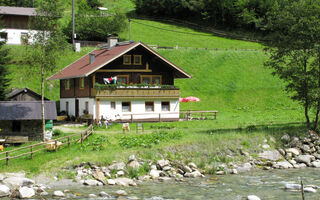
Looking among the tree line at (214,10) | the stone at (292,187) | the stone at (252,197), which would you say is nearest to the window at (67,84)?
the stone at (292,187)

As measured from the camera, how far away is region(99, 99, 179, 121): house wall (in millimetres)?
42250

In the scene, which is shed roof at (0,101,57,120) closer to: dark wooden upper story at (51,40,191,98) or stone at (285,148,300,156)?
dark wooden upper story at (51,40,191,98)

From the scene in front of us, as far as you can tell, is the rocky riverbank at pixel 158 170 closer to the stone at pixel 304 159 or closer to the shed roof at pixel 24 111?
the stone at pixel 304 159

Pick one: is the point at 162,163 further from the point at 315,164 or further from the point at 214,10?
the point at 214,10

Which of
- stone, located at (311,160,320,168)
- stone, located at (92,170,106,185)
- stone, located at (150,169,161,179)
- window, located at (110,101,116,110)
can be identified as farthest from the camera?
window, located at (110,101,116,110)

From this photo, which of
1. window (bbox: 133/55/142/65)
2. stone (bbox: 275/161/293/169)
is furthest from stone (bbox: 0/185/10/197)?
window (bbox: 133/55/142/65)

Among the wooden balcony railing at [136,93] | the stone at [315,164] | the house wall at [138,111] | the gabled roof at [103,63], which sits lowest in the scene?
the stone at [315,164]

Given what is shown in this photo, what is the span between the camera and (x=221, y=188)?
74.7 ft

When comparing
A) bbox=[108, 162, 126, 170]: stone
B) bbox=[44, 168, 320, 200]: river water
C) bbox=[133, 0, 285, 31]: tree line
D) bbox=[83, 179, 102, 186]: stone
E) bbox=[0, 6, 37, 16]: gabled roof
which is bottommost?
bbox=[44, 168, 320, 200]: river water

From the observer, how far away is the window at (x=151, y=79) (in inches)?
1787

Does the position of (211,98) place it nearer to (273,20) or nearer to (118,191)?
(273,20)

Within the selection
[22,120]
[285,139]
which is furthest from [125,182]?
[285,139]

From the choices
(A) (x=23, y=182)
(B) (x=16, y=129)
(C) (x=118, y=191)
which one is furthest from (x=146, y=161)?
(B) (x=16, y=129)

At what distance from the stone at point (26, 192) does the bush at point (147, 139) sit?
885 centimetres
